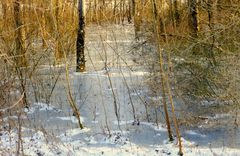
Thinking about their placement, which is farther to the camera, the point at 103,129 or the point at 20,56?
the point at 20,56

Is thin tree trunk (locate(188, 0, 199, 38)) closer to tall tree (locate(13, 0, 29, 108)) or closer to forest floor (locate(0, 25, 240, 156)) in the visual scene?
forest floor (locate(0, 25, 240, 156))

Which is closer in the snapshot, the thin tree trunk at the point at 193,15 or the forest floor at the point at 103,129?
the forest floor at the point at 103,129

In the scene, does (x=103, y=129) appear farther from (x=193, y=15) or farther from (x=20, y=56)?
(x=193, y=15)

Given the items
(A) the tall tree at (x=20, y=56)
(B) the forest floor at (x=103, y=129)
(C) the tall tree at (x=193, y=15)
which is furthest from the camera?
(C) the tall tree at (x=193, y=15)

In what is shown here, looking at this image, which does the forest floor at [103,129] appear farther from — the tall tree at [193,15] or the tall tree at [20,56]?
the tall tree at [193,15]

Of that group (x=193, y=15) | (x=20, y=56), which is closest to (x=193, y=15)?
(x=193, y=15)

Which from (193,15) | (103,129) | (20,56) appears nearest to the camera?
(103,129)

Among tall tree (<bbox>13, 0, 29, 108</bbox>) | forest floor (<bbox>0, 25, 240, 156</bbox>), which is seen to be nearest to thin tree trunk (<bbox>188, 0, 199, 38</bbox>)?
forest floor (<bbox>0, 25, 240, 156</bbox>)

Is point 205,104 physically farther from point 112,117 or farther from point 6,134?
point 6,134

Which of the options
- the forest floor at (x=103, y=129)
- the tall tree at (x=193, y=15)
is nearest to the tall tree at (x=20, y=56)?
the forest floor at (x=103, y=129)

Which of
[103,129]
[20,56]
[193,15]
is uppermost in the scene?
[193,15]

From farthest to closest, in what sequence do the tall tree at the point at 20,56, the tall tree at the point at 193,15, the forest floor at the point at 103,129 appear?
the tall tree at the point at 193,15
the tall tree at the point at 20,56
the forest floor at the point at 103,129

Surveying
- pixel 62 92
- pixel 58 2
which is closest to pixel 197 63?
pixel 62 92

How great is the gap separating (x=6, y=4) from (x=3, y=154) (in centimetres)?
750
